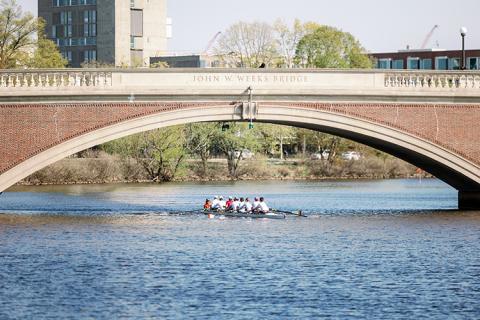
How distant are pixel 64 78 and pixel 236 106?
6969 mm

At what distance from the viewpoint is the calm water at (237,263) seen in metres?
32.7

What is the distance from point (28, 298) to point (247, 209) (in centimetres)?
2215

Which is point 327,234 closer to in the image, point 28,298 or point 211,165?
point 28,298

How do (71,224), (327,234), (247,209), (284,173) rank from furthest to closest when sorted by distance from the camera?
(284,173)
(247,209)
(71,224)
(327,234)

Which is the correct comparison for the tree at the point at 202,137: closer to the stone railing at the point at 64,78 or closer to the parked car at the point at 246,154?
the parked car at the point at 246,154

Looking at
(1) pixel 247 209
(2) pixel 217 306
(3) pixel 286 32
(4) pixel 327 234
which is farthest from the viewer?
(3) pixel 286 32

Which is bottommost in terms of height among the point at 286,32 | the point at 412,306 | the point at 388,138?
the point at 412,306

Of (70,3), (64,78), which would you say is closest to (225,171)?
(64,78)

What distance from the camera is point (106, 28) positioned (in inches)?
5108

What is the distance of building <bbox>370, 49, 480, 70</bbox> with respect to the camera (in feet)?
337

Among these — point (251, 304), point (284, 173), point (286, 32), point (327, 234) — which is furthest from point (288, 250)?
point (286, 32)

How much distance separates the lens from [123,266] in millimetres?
39094

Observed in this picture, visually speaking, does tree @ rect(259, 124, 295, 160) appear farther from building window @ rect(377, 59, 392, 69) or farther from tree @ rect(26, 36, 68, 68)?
tree @ rect(26, 36, 68, 68)

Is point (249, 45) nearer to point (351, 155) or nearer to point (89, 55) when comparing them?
point (351, 155)
